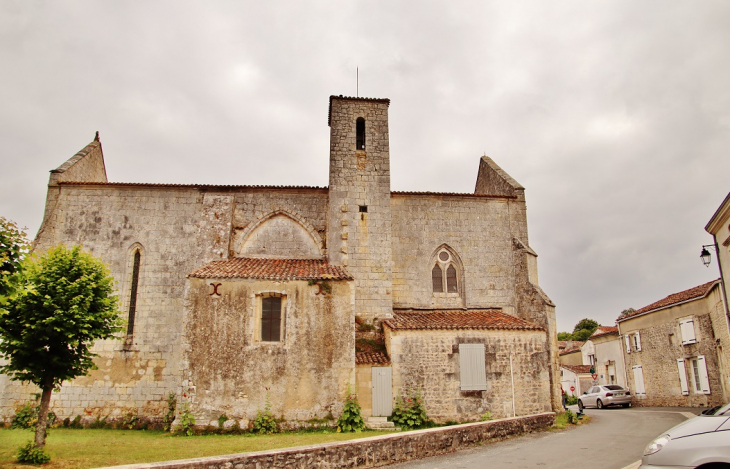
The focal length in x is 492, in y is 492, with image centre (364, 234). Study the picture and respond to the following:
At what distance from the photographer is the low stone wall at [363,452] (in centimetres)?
799

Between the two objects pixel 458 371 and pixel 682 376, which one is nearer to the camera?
pixel 458 371

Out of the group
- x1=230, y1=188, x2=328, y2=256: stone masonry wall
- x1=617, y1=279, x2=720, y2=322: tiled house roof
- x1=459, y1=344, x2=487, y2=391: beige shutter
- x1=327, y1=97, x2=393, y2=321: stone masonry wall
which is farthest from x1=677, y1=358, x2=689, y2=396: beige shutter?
x1=230, y1=188, x2=328, y2=256: stone masonry wall

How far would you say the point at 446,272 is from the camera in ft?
66.3

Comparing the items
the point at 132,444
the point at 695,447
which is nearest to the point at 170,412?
the point at 132,444

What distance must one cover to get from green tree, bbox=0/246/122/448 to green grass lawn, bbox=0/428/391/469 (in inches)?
46.4

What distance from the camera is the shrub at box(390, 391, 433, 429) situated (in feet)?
50.2

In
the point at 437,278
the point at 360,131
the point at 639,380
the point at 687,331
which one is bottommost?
the point at 639,380

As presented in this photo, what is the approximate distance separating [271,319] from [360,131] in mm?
9027

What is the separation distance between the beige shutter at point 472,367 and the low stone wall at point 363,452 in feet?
11.3

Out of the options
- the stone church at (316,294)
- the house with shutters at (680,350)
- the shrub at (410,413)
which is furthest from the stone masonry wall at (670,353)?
the shrub at (410,413)

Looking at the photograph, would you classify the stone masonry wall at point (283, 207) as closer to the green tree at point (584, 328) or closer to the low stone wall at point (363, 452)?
the low stone wall at point (363, 452)

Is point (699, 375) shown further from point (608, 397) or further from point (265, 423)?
point (265, 423)

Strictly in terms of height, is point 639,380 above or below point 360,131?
below

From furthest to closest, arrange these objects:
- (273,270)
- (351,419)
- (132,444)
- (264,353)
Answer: (273,270), (264,353), (351,419), (132,444)
